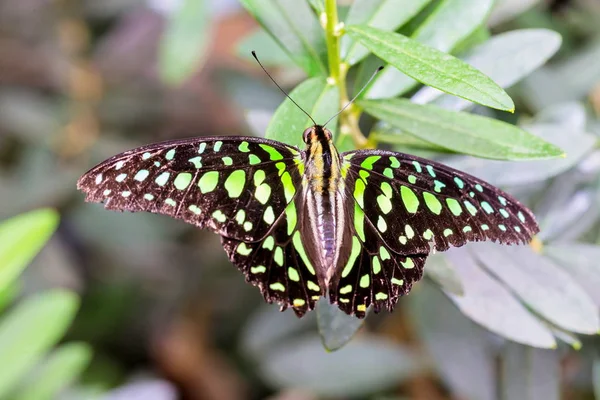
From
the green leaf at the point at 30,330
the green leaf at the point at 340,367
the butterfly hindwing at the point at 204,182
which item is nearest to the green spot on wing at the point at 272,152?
the butterfly hindwing at the point at 204,182

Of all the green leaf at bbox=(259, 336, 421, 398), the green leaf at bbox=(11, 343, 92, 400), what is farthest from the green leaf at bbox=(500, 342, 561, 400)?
the green leaf at bbox=(11, 343, 92, 400)

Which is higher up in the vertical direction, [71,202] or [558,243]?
[558,243]

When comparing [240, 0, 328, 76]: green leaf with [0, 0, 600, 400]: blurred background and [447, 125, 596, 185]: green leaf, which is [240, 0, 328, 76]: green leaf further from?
[447, 125, 596, 185]: green leaf

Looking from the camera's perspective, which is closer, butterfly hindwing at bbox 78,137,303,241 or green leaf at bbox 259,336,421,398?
butterfly hindwing at bbox 78,137,303,241

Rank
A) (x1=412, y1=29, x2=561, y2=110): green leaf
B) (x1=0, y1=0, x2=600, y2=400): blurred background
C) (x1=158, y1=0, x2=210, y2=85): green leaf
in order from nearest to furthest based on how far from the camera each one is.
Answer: (x1=412, y1=29, x2=561, y2=110): green leaf < (x1=0, y1=0, x2=600, y2=400): blurred background < (x1=158, y1=0, x2=210, y2=85): green leaf

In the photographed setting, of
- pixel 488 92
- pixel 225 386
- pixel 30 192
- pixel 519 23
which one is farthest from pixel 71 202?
pixel 488 92

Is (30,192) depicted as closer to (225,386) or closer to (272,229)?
(225,386)

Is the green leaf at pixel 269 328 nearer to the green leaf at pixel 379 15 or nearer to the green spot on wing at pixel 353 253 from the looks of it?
the green spot on wing at pixel 353 253
